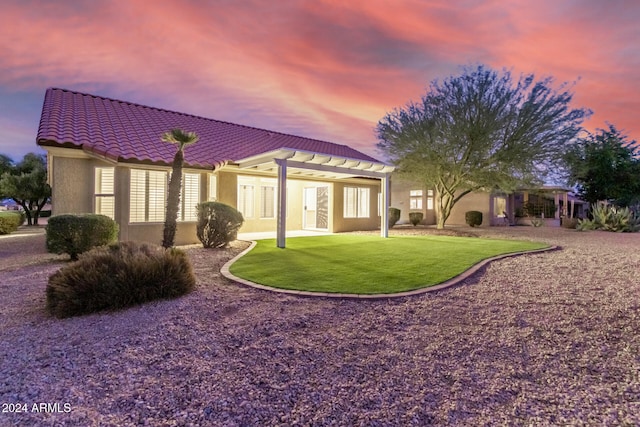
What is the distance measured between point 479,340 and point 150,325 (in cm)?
419

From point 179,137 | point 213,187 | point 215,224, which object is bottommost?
point 215,224

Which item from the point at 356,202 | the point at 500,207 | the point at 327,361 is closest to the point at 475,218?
the point at 500,207

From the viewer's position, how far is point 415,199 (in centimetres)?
2816

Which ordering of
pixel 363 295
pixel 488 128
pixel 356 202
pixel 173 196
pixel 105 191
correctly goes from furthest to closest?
pixel 356 202, pixel 488 128, pixel 105 191, pixel 173 196, pixel 363 295

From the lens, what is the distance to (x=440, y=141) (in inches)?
722

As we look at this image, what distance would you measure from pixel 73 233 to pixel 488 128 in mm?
18275

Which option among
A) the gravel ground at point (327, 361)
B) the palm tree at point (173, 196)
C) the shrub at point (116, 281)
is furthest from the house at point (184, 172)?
the gravel ground at point (327, 361)

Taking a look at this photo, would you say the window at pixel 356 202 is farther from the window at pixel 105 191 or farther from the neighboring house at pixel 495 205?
the window at pixel 105 191

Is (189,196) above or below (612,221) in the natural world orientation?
above

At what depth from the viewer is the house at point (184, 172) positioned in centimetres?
1055

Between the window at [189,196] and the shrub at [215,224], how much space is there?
152 cm

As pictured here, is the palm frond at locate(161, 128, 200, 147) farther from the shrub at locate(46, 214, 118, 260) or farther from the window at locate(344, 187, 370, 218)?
the window at locate(344, 187, 370, 218)

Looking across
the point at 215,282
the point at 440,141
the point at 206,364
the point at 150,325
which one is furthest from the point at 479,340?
the point at 440,141

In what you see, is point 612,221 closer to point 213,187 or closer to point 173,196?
point 213,187
